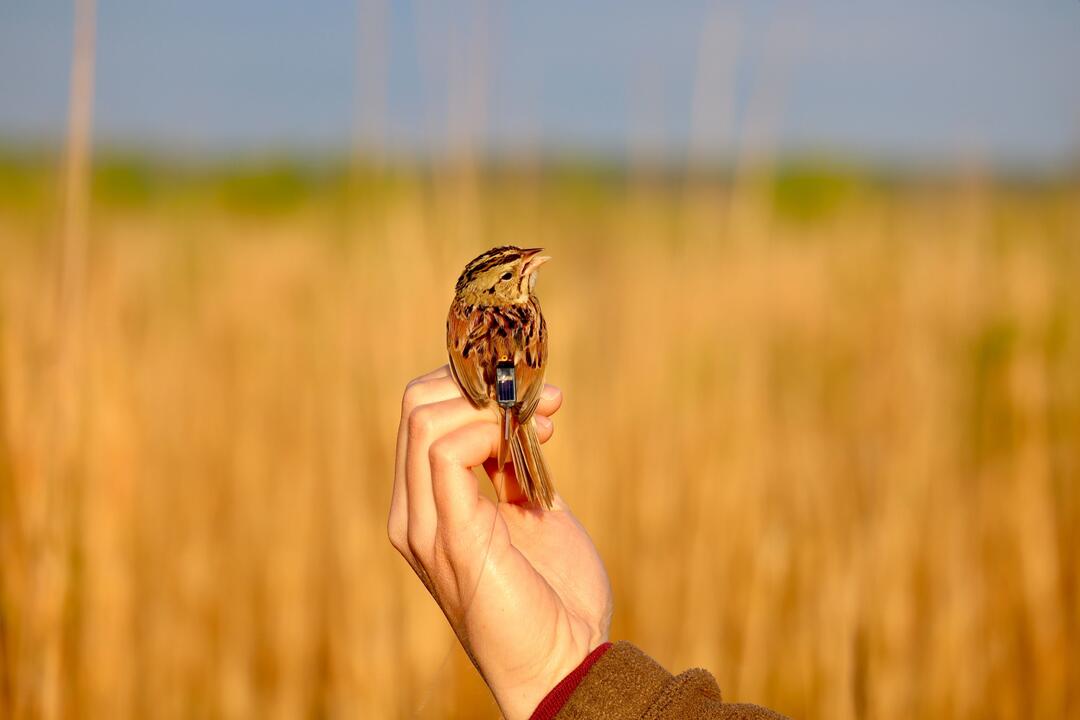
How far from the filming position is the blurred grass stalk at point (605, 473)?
180 cm

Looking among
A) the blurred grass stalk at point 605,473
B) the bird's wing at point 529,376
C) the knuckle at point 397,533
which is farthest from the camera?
the blurred grass stalk at point 605,473

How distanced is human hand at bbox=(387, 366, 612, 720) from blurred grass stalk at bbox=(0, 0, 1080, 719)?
78 centimetres

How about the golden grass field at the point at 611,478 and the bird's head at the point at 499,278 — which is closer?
the bird's head at the point at 499,278

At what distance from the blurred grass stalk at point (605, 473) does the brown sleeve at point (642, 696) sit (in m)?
0.93

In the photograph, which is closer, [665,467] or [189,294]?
[665,467]

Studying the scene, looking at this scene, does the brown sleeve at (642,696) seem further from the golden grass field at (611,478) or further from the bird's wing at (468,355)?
the golden grass field at (611,478)

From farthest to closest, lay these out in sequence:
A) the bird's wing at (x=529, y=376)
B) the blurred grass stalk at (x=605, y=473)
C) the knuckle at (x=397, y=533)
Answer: the blurred grass stalk at (x=605, y=473), the knuckle at (x=397, y=533), the bird's wing at (x=529, y=376)

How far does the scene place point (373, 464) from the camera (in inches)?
83.8

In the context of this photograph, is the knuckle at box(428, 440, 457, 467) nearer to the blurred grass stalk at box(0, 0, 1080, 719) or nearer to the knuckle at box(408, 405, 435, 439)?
the knuckle at box(408, 405, 435, 439)

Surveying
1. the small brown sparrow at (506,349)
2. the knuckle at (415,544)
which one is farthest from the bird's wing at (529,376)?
the knuckle at (415,544)

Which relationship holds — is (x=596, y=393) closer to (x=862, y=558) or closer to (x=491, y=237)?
(x=491, y=237)

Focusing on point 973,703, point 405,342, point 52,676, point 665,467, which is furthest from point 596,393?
point 52,676

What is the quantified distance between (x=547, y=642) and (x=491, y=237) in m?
1.54

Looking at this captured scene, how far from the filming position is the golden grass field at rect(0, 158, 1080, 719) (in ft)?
5.96
